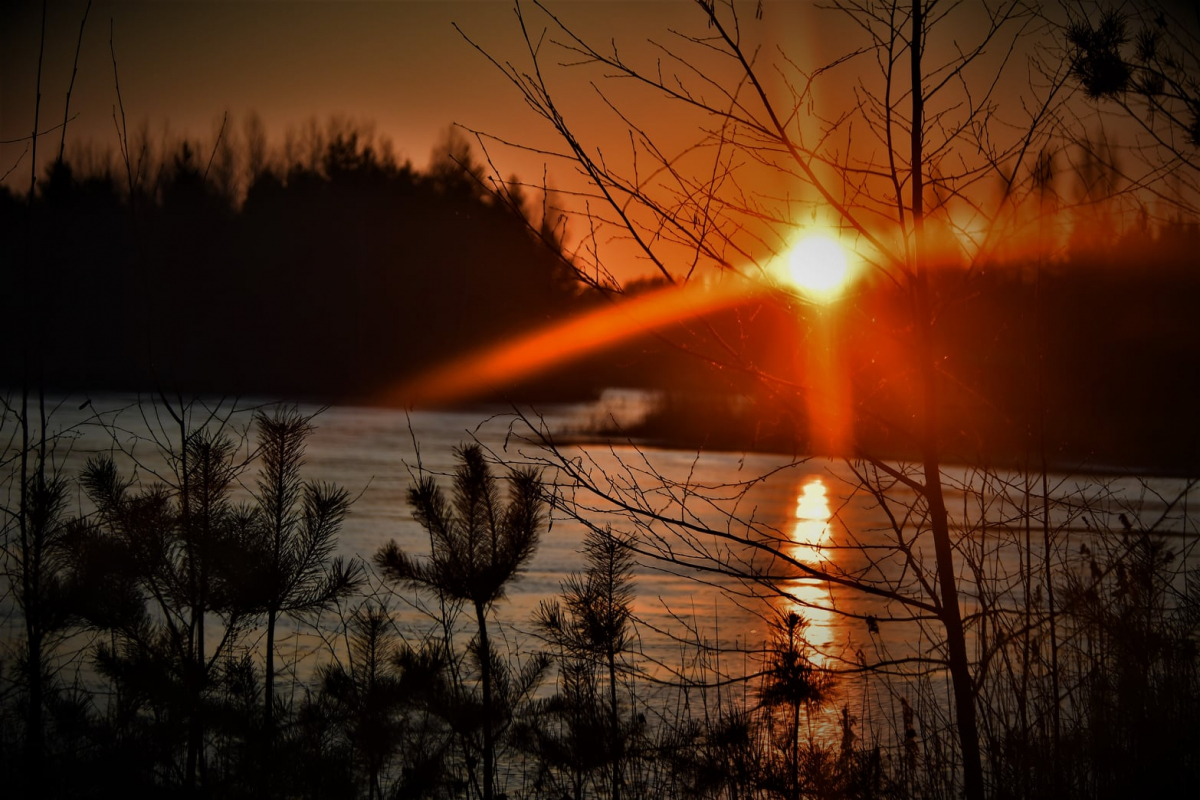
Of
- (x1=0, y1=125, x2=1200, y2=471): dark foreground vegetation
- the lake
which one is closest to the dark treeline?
the lake

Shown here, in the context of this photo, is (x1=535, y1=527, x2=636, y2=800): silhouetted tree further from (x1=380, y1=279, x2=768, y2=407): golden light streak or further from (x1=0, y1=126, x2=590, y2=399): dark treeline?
(x1=0, y1=126, x2=590, y2=399): dark treeline

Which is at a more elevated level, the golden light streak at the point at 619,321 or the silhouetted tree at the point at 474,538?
the golden light streak at the point at 619,321

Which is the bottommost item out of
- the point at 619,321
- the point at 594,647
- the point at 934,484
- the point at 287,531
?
the point at 594,647

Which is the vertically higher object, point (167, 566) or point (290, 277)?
point (290, 277)

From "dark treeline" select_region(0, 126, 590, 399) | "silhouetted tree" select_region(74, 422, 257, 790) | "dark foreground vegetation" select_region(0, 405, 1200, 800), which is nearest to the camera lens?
"dark foreground vegetation" select_region(0, 405, 1200, 800)

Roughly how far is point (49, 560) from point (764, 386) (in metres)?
2.96

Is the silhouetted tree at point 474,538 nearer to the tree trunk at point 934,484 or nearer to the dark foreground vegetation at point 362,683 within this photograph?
the dark foreground vegetation at point 362,683

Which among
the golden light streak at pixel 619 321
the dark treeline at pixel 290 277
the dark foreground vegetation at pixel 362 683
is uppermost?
the dark treeline at pixel 290 277

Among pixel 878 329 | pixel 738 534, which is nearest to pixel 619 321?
pixel 878 329

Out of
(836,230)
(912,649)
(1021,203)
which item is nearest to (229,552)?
(836,230)

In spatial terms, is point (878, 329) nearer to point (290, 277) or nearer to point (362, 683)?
point (362, 683)

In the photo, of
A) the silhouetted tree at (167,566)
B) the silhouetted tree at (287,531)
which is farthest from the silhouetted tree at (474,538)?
the silhouetted tree at (167,566)

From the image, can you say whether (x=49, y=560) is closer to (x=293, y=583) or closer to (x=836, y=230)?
(x=293, y=583)

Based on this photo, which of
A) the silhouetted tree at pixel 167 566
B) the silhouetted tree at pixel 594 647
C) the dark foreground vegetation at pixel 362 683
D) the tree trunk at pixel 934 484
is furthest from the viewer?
the silhouetted tree at pixel 594 647
